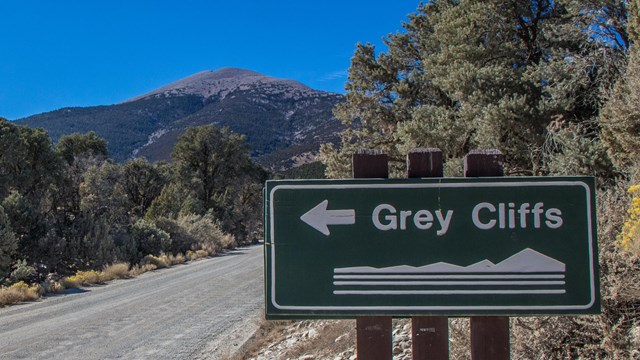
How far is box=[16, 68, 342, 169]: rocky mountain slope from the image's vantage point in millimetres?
131750

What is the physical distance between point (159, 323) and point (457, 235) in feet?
28.2

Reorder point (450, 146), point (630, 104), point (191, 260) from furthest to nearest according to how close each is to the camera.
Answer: point (191, 260) → point (450, 146) → point (630, 104)

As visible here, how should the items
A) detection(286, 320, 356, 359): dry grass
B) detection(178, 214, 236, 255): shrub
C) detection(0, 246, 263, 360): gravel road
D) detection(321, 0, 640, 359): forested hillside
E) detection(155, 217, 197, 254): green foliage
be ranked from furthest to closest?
1. detection(178, 214, 236, 255): shrub
2. detection(155, 217, 197, 254): green foliage
3. detection(0, 246, 263, 360): gravel road
4. detection(286, 320, 356, 359): dry grass
5. detection(321, 0, 640, 359): forested hillside

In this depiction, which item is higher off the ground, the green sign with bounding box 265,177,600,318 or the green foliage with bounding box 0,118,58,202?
the green foliage with bounding box 0,118,58,202

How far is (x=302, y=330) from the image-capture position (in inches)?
318

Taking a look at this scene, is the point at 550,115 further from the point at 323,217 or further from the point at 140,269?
the point at 140,269

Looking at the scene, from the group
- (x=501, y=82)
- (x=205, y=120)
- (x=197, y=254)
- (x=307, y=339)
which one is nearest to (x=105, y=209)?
(x=197, y=254)

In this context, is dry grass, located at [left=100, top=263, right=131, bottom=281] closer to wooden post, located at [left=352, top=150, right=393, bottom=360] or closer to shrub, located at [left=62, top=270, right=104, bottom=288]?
shrub, located at [left=62, top=270, right=104, bottom=288]

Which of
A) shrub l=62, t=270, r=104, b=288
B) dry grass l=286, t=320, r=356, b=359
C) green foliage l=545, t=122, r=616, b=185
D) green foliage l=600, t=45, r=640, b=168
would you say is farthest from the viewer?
shrub l=62, t=270, r=104, b=288

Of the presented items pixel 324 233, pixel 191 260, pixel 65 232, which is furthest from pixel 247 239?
pixel 324 233

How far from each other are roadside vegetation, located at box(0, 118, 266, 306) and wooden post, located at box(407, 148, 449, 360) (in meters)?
13.4

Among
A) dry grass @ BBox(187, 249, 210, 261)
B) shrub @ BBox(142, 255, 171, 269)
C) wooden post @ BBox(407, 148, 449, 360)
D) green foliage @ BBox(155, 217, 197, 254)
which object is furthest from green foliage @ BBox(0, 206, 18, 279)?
wooden post @ BBox(407, 148, 449, 360)

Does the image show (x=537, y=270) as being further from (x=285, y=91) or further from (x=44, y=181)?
(x=285, y=91)

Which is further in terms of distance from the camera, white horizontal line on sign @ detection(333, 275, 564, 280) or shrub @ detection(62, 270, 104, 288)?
shrub @ detection(62, 270, 104, 288)
